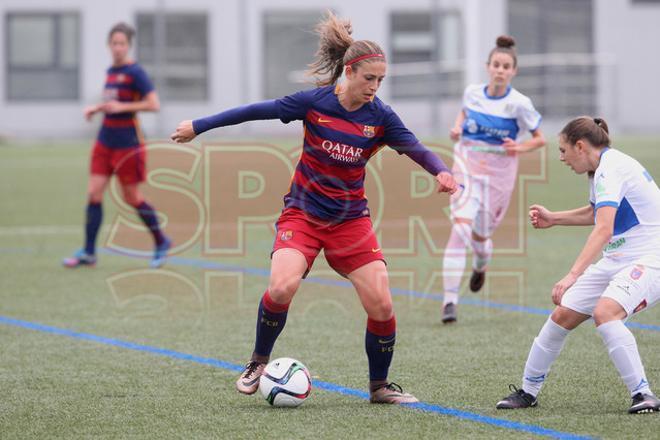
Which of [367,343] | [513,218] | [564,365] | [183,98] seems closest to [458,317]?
[564,365]

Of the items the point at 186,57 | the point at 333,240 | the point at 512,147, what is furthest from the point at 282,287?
the point at 186,57

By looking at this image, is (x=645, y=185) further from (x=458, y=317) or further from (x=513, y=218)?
(x=513, y=218)

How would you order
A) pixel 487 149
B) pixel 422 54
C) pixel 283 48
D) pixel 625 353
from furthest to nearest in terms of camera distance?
1. pixel 422 54
2. pixel 283 48
3. pixel 487 149
4. pixel 625 353

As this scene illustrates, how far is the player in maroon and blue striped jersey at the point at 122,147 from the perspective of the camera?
33.1 ft

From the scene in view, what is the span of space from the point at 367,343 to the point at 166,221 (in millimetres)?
8677

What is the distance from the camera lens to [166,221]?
1359cm

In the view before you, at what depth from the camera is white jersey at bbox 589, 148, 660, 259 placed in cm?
478

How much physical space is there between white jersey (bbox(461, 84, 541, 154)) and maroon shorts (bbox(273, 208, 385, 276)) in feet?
9.17

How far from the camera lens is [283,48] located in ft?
96.0

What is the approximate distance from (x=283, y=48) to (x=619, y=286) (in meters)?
25.1

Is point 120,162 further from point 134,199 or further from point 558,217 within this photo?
point 558,217

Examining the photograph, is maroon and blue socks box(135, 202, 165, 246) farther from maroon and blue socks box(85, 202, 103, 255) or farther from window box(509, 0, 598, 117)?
window box(509, 0, 598, 117)

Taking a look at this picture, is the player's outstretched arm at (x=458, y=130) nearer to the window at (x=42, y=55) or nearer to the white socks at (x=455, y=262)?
the white socks at (x=455, y=262)

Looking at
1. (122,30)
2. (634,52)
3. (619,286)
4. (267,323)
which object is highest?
(634,52)
